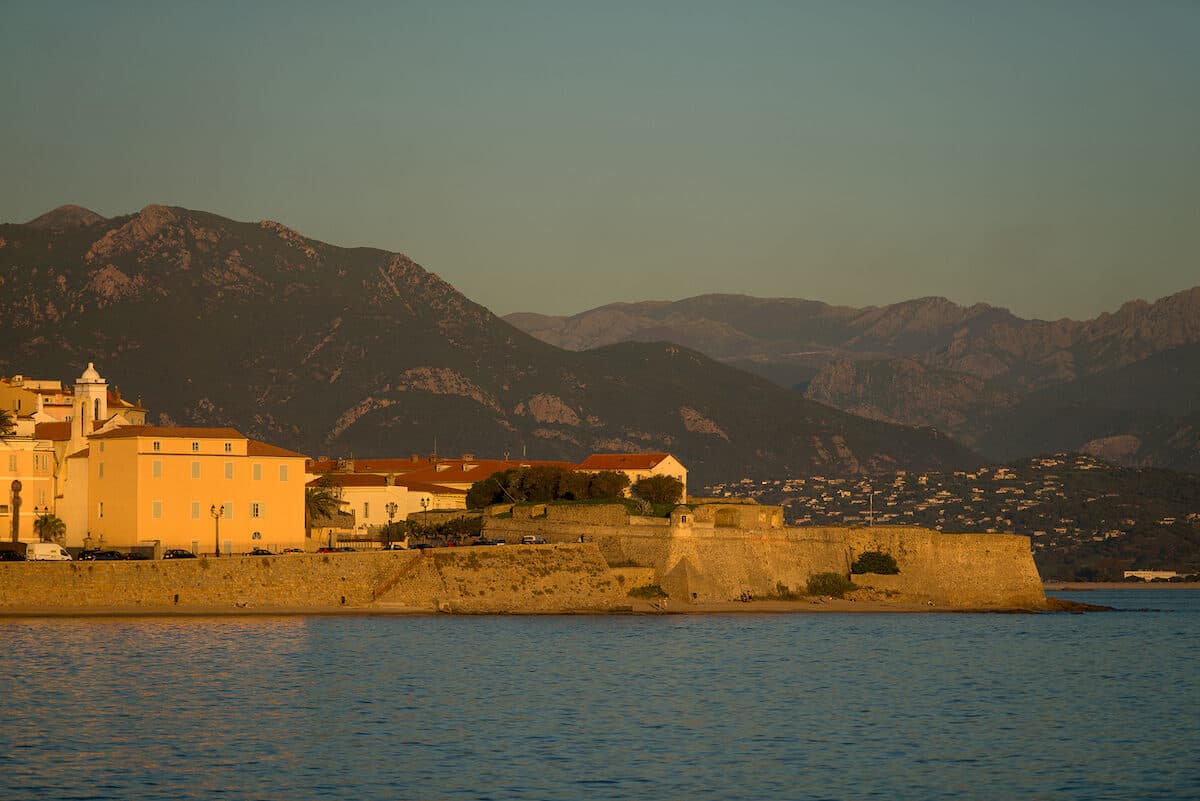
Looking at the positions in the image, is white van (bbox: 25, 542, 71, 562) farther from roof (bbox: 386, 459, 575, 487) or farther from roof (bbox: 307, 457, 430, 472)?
roof (bbox: 307, 457, 430, 472)

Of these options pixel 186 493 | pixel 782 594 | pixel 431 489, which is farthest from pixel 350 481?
pixel 782 594

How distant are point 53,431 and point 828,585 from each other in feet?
142

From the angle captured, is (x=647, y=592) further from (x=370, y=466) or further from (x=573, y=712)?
(x=370, y=466)

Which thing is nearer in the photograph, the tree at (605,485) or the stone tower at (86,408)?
the stone tower at (86,408)

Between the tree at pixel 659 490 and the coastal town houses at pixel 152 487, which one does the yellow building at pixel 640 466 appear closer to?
the tree at pixel 659 490

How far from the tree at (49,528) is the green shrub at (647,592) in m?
28.6

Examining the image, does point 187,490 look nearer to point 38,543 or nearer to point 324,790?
point 38,543

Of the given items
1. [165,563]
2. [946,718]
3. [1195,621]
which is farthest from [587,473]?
[946,718]

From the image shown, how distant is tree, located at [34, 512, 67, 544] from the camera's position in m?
90.3

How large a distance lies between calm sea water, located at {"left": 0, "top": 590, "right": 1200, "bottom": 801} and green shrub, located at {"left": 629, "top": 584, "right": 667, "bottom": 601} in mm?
6697

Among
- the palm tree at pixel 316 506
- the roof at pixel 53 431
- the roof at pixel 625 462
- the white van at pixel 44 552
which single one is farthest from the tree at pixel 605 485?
the white van at pixel 44 552

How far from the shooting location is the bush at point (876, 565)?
10431 centimetres

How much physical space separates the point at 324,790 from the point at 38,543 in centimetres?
4871

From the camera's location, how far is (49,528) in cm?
9038
